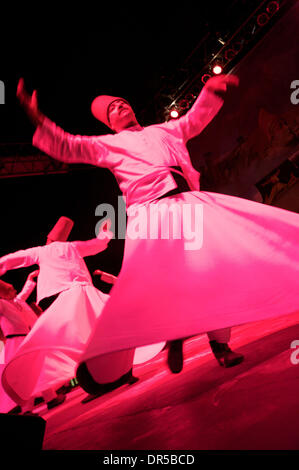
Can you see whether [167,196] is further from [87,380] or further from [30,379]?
[30,379]

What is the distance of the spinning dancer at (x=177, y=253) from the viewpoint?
1256 mm

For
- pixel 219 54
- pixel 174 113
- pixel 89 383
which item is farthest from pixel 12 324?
pixel 219 54

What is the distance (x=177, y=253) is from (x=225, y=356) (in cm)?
62

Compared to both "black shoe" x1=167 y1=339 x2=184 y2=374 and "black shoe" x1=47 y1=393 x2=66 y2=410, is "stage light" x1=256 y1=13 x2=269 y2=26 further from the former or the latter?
"black shoe" x1=47 y1=393 x2=66 y2=410

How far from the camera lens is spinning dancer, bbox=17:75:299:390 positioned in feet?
4.12

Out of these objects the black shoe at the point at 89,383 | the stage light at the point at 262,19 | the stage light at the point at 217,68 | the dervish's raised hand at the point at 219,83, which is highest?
the stage light at the point at 262,19

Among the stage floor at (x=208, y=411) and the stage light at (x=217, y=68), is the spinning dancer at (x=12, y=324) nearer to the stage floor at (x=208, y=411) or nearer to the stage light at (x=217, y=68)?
the stage floor at (x=208, y=411)

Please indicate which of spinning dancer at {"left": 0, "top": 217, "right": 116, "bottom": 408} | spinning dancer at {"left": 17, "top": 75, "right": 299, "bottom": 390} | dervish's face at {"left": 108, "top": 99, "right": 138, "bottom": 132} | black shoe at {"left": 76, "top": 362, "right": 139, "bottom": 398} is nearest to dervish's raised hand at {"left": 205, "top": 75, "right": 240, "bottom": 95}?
spinning dancer at {"left": 17, "top": 75, "right": 299, "bottom": 390}

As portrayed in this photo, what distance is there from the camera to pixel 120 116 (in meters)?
2.32

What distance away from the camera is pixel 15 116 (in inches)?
176

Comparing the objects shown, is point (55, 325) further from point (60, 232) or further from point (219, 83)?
point (219, 83)

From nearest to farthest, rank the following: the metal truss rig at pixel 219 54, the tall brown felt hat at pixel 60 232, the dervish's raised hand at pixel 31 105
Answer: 1. the dervish's raised hand at pixel 31 105
2. the tall brown felt hat at pixel 60 232
3. the metal truss rig at pixel 219 54

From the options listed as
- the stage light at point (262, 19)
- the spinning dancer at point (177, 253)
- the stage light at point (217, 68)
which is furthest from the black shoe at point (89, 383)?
the stage light at point (262, 19)

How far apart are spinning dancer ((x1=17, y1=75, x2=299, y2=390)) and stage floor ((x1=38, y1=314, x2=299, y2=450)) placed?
183mm
